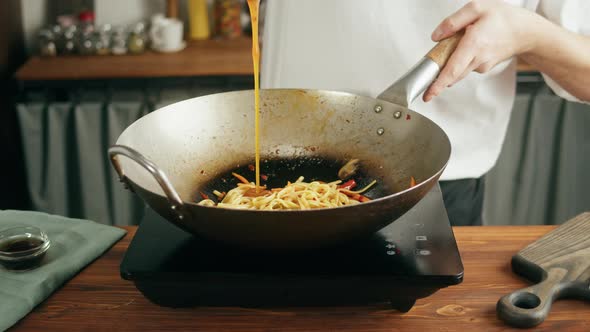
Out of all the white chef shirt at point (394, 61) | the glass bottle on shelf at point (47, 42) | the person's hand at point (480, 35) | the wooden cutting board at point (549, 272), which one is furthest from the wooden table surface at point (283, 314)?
the glass bottle on shelf at point (47, 42)

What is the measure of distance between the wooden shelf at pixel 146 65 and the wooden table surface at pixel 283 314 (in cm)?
169

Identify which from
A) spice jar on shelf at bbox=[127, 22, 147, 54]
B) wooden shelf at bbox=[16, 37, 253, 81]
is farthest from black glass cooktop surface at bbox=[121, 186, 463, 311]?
spice jar on shelf at bbox=[127, 22, 147, 54]

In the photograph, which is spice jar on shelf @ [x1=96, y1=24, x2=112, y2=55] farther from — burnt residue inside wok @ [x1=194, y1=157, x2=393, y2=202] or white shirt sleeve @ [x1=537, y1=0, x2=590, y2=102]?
white shirt sleeve @ [x1=537, y1=0, x2=590, y2=102]

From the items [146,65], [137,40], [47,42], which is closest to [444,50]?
[146,65]

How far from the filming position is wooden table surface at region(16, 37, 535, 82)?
2.73 meters

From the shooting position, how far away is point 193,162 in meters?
1.28

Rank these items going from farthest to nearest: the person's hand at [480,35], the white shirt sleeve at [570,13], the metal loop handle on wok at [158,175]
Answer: the white shirt sleeve at [570,13], the person's hand at [480,35], the metal loop handle on wok at [158,175]

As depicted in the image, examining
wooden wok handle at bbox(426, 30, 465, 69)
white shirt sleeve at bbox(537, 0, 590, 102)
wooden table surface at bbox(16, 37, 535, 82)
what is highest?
white shirt sleeve at bbox(537, 0, 590, 102)

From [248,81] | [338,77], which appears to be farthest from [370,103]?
[248,81]

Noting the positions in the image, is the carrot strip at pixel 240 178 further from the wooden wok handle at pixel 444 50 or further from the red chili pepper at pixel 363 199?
the wooden wok handle at pixel 444 50

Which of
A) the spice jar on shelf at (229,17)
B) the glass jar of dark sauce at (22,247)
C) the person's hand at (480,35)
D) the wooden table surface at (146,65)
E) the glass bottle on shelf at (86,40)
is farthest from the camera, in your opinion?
the spice jar on shelf at (229,17)

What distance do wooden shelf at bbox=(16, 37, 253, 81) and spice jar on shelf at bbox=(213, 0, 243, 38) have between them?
0.17m

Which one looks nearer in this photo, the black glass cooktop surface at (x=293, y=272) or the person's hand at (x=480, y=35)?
the black glass cooktop surface at (x=293, y=272)

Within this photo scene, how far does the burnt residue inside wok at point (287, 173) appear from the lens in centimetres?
129
